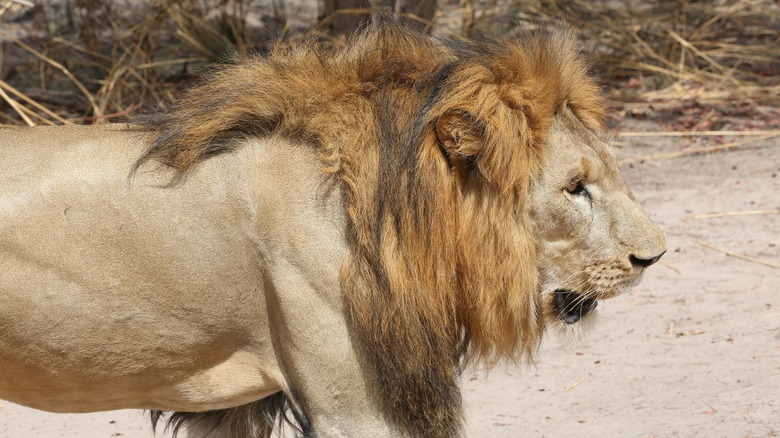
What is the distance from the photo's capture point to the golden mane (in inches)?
99.3

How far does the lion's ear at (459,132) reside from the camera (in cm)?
254

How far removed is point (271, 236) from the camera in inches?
98.9

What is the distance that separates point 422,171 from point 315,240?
29 cm

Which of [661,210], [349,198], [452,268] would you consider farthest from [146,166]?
[661,210]

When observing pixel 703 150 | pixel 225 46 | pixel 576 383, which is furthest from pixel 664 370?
pixel 225 46

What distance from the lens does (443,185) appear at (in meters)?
2.55

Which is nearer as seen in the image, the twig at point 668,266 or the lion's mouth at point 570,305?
the lion's mouth at point 570,305

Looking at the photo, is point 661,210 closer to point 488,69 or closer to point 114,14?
point 488,69

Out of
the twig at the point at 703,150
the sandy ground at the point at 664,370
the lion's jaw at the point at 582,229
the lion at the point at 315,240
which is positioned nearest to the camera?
the lion at the point at 315,240

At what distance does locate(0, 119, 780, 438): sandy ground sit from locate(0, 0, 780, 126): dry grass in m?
2.61

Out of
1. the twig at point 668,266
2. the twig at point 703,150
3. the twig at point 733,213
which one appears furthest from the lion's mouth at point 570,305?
the twig at point 703,150

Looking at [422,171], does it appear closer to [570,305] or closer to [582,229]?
[582,229]

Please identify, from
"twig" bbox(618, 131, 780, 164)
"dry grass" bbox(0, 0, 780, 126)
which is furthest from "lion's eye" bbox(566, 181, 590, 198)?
"dry grass" bbox(0, 0, 780, 126)

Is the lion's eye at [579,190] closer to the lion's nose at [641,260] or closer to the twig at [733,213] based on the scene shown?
the lion's nose at [641,260]
